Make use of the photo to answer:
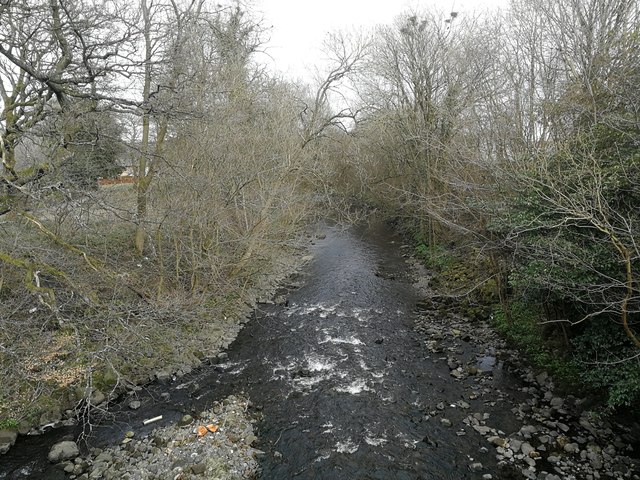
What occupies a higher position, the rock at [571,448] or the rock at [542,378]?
the rock at [542,378]

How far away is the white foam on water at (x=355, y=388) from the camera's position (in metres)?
9.02

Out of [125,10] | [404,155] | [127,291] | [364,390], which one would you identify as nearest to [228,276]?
[127,291]

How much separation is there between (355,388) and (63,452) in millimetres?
5706

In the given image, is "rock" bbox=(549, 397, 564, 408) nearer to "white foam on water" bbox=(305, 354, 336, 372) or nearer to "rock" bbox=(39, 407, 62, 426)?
"white foam on water" bbox=(305, 354, 336, 372)

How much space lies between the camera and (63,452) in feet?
23.2

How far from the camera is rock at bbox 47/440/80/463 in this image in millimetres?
7016

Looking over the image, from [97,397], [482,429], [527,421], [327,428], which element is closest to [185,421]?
[97,397]

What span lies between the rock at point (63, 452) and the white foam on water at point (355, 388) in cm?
514

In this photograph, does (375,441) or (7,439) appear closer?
(7,439)

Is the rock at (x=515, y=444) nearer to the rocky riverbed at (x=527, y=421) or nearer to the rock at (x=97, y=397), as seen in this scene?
the rocky riverbed at (x=527, y=421)

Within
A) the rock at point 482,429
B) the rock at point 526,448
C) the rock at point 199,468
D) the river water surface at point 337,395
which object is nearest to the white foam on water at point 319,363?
the river water surface at point 337,395

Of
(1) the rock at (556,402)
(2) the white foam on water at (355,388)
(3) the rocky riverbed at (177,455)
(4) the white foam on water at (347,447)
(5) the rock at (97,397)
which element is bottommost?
(3) the rocky riverbed at (177,455)

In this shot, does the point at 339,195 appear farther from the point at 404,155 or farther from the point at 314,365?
the point at 314,365

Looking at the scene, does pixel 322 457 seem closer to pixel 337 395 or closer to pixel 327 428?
pixel 327 428
